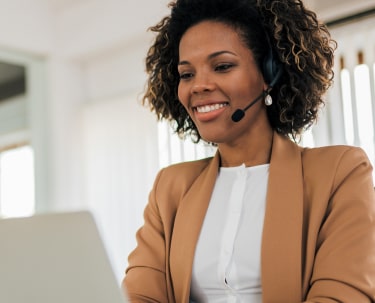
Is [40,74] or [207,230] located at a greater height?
[40,74]

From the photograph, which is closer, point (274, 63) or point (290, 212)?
→ point (290, 212)

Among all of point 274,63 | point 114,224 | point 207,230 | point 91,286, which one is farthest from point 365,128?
point 91,286

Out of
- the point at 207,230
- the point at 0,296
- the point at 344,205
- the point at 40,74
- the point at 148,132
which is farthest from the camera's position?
the point at 40,74

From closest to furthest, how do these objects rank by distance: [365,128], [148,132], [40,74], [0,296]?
[0,296]
[365,128]
[148,132]
[40,74]

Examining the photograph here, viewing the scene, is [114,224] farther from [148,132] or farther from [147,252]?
[147,252]

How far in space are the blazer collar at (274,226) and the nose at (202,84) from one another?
0.65ft

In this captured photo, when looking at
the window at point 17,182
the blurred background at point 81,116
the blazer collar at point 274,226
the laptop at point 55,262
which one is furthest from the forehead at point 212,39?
the window at point 17,182

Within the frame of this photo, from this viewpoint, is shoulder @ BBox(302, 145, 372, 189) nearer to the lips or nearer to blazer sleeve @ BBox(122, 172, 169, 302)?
the lips

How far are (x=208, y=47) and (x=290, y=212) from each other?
0.45m

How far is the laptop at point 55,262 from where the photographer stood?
2.12ft

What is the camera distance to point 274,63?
1502 mm

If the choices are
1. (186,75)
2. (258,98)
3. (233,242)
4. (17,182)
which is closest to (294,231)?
(233,242)

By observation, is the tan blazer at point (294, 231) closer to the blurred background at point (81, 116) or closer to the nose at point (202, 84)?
the nose at point (202, 84)

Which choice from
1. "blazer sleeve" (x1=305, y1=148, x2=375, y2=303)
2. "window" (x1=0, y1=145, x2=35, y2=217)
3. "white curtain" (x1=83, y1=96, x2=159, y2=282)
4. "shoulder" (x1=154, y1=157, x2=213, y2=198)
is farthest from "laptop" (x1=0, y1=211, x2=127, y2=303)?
"window" (x1=0, y1=145, x2=35, y2=217)
